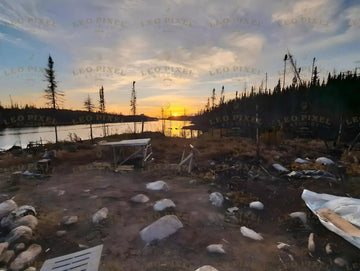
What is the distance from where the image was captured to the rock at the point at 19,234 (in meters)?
3.32

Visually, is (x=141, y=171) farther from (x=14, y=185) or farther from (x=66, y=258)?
(x=66, y=258)

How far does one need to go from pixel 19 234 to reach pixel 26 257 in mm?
660

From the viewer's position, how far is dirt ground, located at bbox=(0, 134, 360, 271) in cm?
302

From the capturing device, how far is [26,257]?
297 cm

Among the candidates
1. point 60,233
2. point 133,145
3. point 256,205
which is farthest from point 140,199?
point 133,145

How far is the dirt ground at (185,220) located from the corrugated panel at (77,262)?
140 mm

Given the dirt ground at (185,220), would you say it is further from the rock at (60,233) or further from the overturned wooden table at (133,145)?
the overturned wooden table at (133,145)

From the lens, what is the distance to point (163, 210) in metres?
4.67

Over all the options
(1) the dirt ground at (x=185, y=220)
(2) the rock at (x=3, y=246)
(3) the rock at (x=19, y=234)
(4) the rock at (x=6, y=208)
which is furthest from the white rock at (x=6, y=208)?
(2) the rock at (x=3, y=246)

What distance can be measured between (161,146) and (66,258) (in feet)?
38.8

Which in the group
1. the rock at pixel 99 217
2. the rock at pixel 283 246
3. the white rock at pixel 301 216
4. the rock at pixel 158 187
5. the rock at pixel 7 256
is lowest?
the rock at pixel 283 246

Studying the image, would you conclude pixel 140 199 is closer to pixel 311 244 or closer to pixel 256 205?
pixel 256 205

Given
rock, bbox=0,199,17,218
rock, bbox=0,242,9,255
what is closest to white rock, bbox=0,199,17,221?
rock, bbox=0,199,17,218

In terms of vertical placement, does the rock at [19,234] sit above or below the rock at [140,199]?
above
